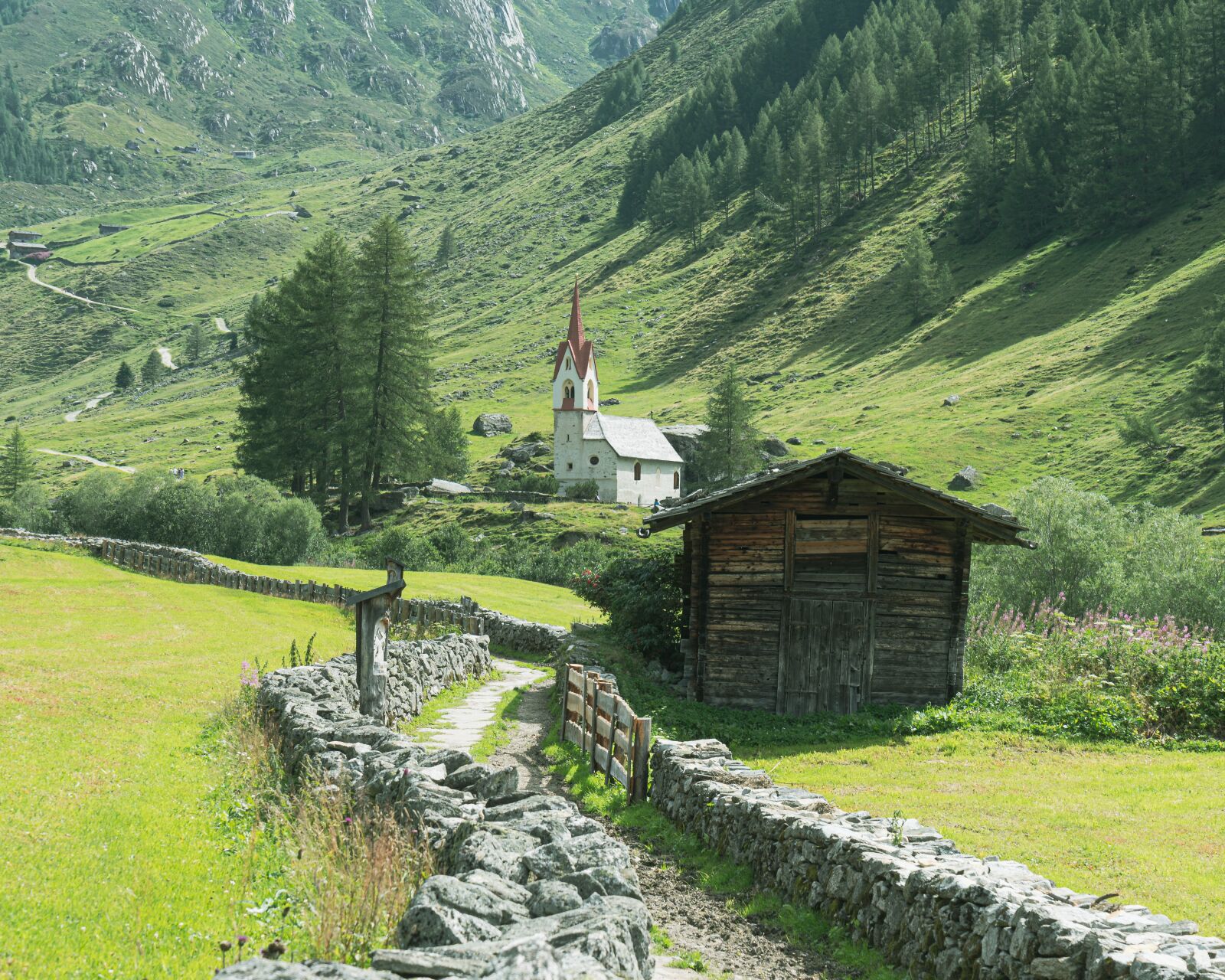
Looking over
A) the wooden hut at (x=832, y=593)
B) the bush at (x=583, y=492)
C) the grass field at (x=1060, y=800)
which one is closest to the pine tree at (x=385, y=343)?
the bush at (x=583, y=492)

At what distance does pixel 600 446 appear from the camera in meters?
101

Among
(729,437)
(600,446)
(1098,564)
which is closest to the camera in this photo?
(1098,564)

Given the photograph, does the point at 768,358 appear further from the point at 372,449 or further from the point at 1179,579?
the point at 1179,579

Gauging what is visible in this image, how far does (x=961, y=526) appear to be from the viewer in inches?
886

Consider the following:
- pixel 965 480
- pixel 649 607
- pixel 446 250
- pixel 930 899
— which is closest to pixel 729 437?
pixel 965 480

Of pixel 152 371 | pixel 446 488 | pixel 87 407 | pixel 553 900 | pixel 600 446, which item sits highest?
pixel 152 371

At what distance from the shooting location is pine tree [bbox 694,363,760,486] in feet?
310

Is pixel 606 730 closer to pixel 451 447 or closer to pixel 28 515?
pixel 28 515

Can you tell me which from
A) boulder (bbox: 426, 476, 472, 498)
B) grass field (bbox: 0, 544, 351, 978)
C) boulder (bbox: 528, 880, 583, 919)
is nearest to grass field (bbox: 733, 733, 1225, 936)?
boulder (bbox: 528, 880, 583, 919)

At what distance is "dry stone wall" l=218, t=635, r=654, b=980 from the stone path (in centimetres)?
321

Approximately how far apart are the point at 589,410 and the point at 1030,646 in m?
79.5

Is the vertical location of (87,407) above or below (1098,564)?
above

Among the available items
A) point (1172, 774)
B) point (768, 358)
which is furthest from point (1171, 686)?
point (768, 358)

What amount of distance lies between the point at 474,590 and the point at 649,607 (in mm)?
25086
